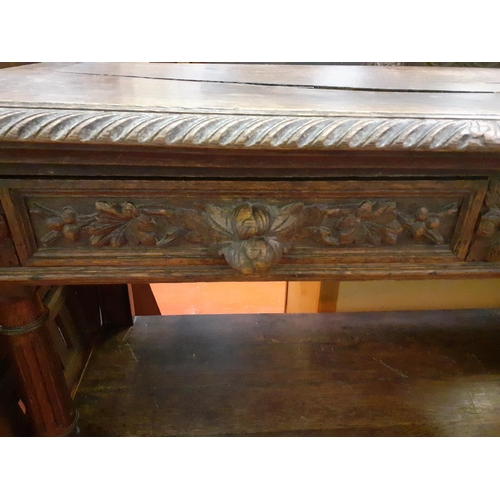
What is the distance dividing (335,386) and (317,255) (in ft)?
1.61

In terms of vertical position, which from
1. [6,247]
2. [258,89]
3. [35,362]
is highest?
[258,89]

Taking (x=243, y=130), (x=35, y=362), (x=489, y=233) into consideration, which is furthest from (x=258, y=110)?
(x=35, y=362)

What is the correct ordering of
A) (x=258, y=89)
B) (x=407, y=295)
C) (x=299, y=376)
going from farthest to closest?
1. (x=407, y=295)
2. (x=299, y=376)
3. (x=258, y=89)

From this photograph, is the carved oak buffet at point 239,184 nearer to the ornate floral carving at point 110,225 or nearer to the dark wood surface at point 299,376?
the ornate floral carving at point 110,225

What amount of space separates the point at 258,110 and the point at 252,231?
136mm

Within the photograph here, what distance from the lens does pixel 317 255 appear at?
52 cm

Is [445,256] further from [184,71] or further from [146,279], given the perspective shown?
[184,71]

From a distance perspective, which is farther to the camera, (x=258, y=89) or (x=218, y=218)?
(x=258, y=89)

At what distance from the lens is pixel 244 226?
0.48 metres

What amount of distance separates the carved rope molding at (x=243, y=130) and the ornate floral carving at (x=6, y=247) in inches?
5.0

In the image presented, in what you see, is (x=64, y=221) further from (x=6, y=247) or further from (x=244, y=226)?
(x=244, y=226)

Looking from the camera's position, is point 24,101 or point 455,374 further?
point 455,374

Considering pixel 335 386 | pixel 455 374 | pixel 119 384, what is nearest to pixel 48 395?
pixel 119 384

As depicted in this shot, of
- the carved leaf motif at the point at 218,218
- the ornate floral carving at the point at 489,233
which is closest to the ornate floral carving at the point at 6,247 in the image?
the carved leaf motif at the point at 218,218
